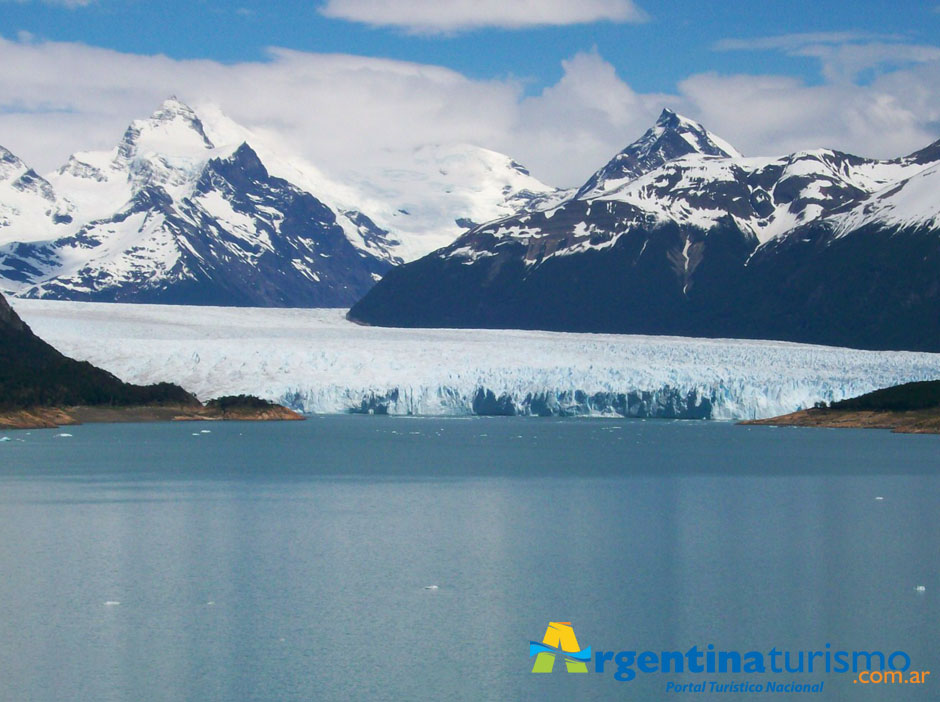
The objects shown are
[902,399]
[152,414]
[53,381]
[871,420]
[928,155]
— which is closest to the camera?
[53,381]

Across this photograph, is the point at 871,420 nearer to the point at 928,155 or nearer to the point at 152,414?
the point at 152,414

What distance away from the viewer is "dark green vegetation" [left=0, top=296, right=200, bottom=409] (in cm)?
5859

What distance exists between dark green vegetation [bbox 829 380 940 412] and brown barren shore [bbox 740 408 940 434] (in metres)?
0.18

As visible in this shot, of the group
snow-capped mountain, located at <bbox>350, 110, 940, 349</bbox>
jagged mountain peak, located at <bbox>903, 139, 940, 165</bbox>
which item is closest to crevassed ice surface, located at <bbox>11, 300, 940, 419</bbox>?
snow-capped mountain, located at <bbox>350, 110, 940, 349</bbox>

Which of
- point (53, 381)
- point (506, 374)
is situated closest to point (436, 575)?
point (53, 381)

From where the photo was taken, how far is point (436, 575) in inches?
794

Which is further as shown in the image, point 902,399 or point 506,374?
point 506,374

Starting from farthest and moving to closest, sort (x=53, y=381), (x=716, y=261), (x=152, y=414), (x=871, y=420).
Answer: (x=716, y=261), (x=152, y=414), (x=871, y=420), (x=53, y=381)

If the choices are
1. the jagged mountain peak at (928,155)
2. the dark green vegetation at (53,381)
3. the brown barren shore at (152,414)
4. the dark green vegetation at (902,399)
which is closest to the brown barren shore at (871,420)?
the dark green vegetation at (902,399)

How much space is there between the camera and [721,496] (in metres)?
31.4

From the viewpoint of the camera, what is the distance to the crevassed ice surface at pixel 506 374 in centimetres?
6284

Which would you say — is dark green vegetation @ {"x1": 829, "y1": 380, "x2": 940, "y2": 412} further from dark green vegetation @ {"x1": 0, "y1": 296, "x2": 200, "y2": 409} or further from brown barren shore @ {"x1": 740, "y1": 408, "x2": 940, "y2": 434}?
dark green vegetation @ {"x1": 0, "y1": 296, "x2": 200, "y2": 409}

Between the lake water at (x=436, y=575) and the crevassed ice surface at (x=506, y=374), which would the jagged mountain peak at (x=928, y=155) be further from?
the lake water at (x=436, y=575)

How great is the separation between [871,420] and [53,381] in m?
34.8
